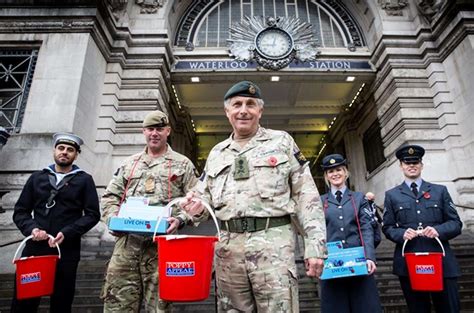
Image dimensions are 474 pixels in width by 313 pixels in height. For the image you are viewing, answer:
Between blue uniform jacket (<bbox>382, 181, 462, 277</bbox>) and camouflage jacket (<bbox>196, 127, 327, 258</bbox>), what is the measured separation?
193 cm

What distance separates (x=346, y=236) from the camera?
10.4 feet

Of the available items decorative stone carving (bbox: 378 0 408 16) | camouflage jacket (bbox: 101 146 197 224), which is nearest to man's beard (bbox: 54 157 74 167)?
camouflage jacket (bbox: 101 146 197 224)

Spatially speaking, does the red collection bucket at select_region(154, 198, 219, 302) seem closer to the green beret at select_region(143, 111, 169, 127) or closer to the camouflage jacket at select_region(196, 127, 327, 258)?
the camouflage jacket at select_region(196, 127, 327, 258)

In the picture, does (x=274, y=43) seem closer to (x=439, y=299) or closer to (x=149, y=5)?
(x=149, y=5)

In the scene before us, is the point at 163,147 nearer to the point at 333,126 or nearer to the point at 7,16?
the point at 7,16

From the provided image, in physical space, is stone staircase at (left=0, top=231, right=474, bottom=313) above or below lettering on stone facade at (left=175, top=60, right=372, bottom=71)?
below

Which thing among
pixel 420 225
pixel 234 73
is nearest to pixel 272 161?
pixel 420 225

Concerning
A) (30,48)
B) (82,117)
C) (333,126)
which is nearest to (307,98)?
(333,126)

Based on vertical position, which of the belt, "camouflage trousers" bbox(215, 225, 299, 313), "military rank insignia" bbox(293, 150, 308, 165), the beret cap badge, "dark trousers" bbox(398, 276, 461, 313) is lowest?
"dark trousers" bbox(398, 276, 461, 313)

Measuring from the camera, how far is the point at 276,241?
1992mm

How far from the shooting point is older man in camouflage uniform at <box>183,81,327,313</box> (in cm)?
193

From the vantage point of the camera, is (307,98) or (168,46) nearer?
(168,46)

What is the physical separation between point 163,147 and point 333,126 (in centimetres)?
1418

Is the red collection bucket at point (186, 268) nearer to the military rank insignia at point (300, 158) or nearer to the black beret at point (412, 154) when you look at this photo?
the military rank insignia at point (300, 158)
